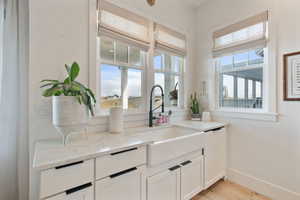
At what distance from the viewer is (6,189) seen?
131 centimetres

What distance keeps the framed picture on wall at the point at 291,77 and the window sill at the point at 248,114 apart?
28cm

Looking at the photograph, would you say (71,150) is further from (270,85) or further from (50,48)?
(270,85)

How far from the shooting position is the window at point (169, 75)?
251cm

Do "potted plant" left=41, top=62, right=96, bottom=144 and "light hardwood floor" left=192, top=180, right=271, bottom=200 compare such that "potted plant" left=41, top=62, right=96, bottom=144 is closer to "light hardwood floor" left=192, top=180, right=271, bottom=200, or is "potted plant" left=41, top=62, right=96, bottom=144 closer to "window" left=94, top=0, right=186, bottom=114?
"window" left=94, top=0, right=186, bottom=114

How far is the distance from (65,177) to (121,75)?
1407 millimetres

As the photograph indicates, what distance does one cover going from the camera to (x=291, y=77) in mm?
1841

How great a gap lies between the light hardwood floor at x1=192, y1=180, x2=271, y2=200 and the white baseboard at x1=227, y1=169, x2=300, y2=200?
0.23ft

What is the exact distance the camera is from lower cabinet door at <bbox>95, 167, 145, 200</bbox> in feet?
3.79

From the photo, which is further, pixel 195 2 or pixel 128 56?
pixel 195 2

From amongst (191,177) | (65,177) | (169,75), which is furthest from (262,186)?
(65,177)

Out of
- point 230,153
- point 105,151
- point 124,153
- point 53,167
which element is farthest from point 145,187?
point 230,153

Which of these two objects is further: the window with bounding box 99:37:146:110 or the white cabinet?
the white cabinet

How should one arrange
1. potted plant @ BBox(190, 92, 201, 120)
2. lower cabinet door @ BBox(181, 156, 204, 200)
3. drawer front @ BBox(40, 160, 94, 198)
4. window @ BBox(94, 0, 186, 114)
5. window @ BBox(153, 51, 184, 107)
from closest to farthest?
drawer front @ BBox(40, 160, 94, 198) < lower cabinet door @ BBox(181, 156, 204, 200) < window @ BBox(94, 0, 186, 114) < window @ BBox(153, 51, 184, 107) < potted plant @ BBox(190, 92, 201, 120)

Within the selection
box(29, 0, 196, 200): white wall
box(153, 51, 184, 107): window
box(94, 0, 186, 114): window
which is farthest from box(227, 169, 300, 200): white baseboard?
box(29, 0, 196, 200): white wall
